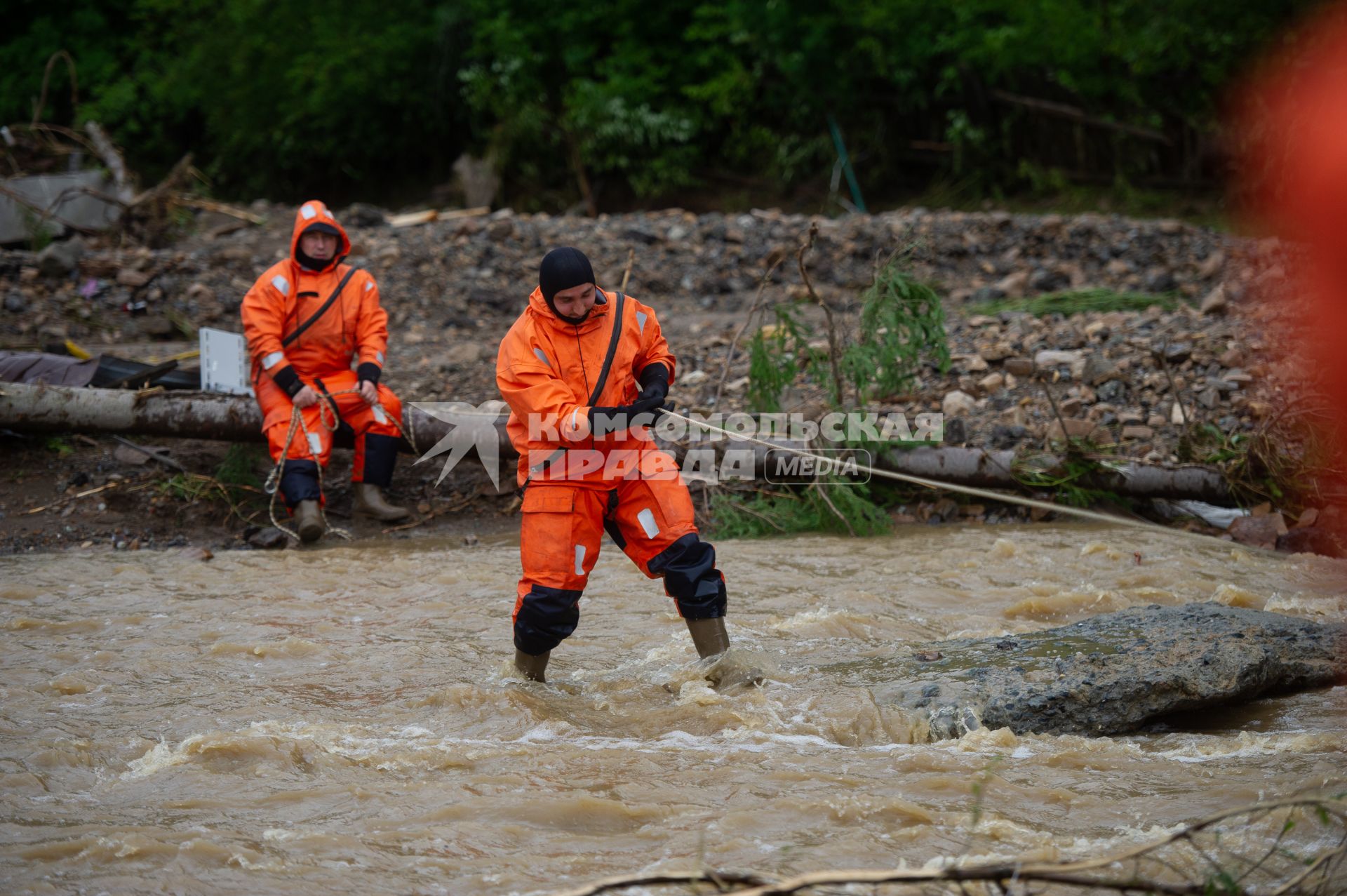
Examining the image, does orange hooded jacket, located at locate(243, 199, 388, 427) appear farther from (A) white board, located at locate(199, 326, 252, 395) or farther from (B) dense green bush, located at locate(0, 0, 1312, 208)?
(B) dense green bush, located at locate(0, 0, 1312, 208)

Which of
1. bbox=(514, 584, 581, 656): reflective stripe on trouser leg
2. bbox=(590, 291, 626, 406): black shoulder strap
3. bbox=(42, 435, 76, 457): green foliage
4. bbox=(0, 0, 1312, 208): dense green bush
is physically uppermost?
bbox=(0, 0, 1312, 208): dense green bush

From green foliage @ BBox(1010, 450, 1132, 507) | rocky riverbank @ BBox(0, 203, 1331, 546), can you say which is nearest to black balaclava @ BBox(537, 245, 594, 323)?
rocky riverbank @ BBox(0, 203, 1331, 546)

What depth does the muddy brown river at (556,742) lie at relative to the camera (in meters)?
3.17

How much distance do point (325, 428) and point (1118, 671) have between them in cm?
513

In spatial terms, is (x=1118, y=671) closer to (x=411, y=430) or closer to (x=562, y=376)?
(x=562, y=376)

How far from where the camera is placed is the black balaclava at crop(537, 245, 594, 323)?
14.0 feet

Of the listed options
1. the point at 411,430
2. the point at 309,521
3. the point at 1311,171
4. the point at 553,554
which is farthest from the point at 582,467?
the point at 411,430

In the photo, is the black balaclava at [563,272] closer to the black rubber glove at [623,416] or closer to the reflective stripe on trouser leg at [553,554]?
the black rubber glove at [623,416]

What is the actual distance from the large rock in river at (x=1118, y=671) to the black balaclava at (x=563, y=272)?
187cm

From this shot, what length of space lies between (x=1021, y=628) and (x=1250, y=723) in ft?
4.11

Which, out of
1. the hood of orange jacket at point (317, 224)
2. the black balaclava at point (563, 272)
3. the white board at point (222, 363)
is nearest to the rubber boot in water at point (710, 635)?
the black balaclava at point (563, 272)

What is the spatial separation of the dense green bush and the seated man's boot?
10.9m

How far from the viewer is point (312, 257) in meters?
7.48

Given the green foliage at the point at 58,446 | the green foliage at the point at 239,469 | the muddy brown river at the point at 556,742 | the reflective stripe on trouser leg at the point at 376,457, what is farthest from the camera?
the green foliage at the point at 58,446
